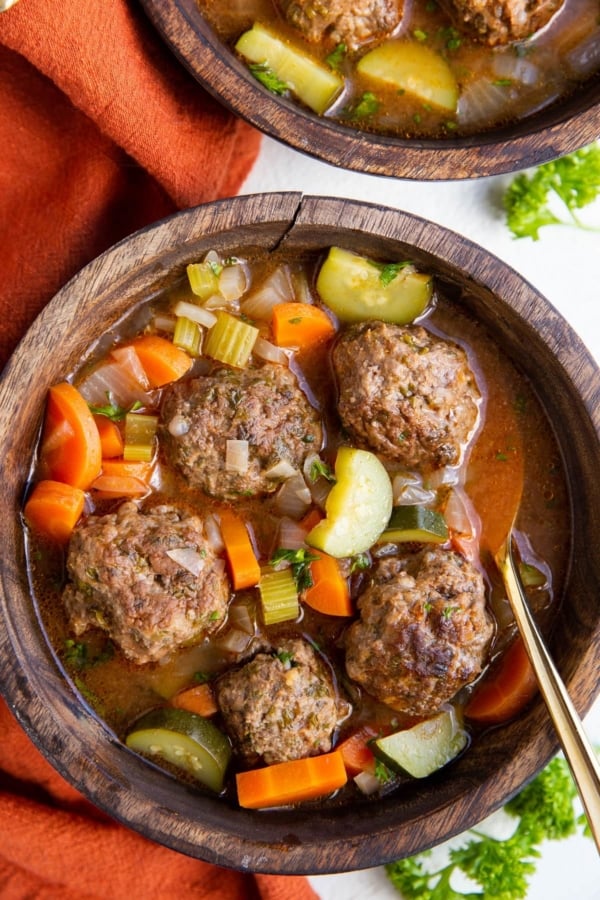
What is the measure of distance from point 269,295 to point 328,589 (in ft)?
3.45

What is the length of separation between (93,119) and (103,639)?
1870 millimetres

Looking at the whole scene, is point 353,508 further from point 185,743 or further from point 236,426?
point 185,743

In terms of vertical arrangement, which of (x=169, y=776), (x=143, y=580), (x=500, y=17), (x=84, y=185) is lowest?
(x=169, y=776)

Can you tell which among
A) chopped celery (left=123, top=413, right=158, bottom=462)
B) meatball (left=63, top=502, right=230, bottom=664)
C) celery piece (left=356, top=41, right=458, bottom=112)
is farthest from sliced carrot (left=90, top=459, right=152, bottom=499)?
celery piece (left=356, top=41, right=458, bottom=112)

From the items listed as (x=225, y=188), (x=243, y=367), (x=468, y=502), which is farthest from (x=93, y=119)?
(x=468, y=502)

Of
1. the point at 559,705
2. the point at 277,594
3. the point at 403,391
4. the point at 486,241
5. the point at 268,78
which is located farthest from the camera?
the point at 486,241

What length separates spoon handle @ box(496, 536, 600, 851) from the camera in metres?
3.18

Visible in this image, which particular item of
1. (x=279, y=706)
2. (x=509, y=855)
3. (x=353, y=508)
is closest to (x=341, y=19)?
(x=353, y=508)

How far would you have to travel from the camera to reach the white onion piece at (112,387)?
358cm

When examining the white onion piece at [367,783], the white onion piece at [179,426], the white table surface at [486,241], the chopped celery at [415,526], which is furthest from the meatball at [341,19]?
the white onion piece at [367,783]

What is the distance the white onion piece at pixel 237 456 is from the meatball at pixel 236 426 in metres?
0.01

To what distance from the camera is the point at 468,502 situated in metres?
3.64

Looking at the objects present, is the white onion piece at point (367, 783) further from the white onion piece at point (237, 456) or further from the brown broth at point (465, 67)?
the brown broth at point (465, 67)

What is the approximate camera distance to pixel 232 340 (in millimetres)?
3555
